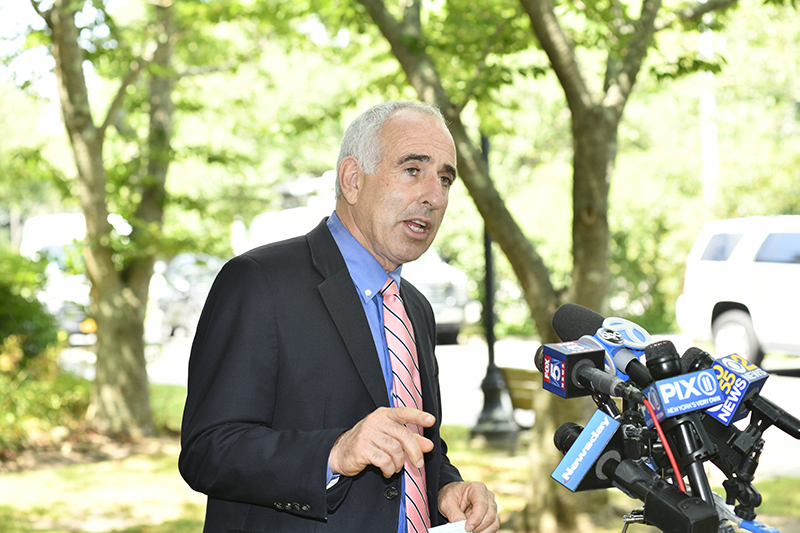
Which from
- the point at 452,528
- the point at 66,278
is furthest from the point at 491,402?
the point at 452,528

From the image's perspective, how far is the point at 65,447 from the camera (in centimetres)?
837

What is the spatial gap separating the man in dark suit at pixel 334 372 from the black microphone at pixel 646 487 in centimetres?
35

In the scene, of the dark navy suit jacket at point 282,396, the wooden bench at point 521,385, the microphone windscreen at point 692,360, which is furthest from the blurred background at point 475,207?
the microphone windscreen at point 692,360

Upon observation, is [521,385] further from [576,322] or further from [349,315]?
[576,322]

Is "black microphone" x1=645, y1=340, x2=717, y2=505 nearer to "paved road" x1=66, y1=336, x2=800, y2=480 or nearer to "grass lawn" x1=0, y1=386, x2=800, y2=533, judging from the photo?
"paved road" x1=66, y1=336, x2=800, y2=480

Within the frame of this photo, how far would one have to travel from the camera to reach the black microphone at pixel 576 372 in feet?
4.69

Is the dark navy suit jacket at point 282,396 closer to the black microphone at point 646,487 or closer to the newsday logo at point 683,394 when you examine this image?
the black microphone at point 646,487

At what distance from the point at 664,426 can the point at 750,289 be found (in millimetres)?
3036

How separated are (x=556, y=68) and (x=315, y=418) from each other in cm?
369

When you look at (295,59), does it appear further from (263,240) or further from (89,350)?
(89,350)

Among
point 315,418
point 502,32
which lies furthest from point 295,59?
point 315,418

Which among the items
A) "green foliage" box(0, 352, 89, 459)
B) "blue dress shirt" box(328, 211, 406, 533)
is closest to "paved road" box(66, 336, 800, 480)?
"blue dress shirt" box(328, 211, 406, 533)

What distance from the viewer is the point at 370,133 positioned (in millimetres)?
2361

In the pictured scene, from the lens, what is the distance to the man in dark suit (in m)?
1.84
